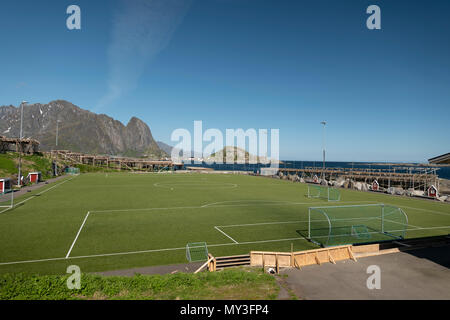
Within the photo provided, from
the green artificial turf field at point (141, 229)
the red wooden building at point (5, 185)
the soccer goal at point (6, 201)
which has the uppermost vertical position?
the red wooden building at point (5, 185)

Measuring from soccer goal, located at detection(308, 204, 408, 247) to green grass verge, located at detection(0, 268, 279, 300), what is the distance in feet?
18.3

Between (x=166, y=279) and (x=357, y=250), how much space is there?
27.7 feet

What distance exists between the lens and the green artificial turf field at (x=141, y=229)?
41.1 feet

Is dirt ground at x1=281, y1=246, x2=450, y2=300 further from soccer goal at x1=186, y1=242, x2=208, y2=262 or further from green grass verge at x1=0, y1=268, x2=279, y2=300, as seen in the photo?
soccer goal at x1=186, y1=242, x2=208, y2=262

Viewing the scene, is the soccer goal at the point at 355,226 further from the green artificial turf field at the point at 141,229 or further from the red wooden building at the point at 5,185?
the red wooden building at the point at 5,185

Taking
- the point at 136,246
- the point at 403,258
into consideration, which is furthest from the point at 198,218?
the point at 403,258

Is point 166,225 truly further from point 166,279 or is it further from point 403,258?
point 403,258

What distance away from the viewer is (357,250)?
1223 cm

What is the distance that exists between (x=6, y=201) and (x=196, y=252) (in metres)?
23.9

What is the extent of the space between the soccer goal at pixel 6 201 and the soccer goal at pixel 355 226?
2475cm

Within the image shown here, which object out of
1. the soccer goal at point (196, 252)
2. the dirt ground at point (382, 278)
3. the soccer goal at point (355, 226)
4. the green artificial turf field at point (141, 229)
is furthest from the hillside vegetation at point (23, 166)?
the dirt ground at point (382, 278)

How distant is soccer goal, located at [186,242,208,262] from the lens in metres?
12.3

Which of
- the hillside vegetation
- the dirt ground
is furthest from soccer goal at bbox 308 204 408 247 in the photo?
the hillside vegetation

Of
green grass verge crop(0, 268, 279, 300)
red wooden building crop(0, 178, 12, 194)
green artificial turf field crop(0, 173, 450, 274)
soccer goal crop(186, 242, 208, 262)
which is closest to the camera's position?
green grass verge crop(0, 268, 279, 300)
